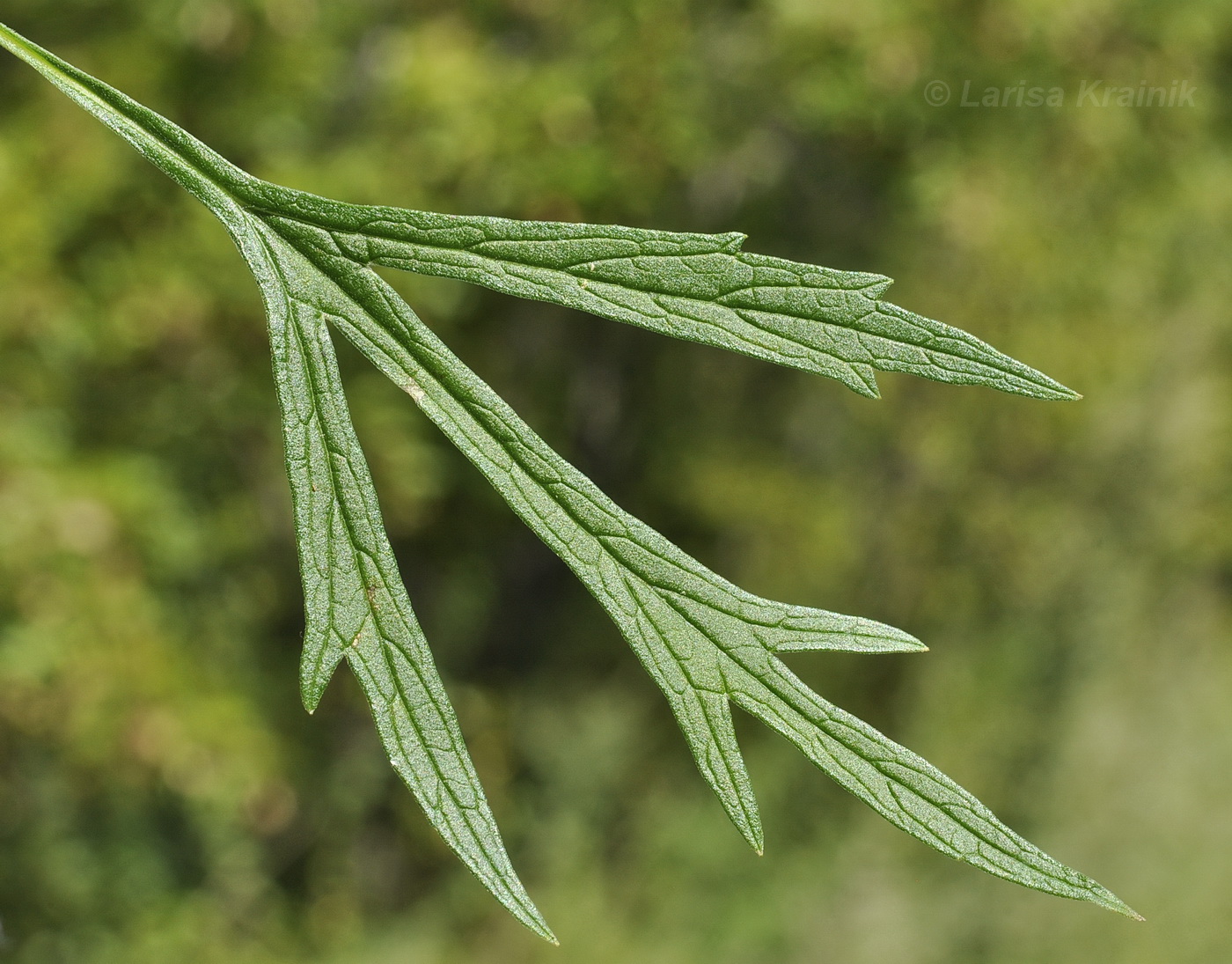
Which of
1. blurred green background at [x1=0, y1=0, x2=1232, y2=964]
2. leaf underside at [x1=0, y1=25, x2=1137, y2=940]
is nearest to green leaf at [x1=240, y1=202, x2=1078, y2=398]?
leaf underside at [x1=0, y1=25, x2=1137, y2=940]

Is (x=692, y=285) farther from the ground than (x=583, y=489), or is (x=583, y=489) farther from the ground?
(x=692, y=285)

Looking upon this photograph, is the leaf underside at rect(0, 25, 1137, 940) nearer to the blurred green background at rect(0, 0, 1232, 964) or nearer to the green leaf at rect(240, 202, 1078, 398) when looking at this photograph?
the green leaf at rect(240, 202, 1078, 398)

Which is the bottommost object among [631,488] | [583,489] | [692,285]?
[583,489]

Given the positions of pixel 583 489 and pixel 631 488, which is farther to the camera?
pixel 631 488

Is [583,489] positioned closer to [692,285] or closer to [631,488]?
[692,285]

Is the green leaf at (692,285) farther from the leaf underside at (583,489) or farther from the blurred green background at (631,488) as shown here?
the blurred green background at (631,488)

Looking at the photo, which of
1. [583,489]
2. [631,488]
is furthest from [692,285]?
[631,488]

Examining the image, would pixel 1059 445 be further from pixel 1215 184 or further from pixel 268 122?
pixel 268 122
